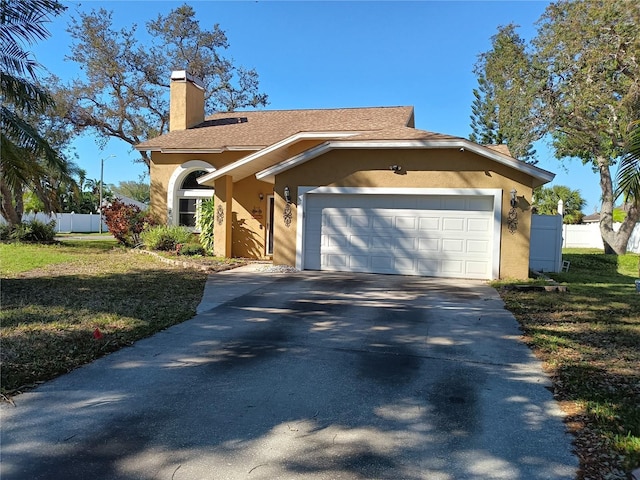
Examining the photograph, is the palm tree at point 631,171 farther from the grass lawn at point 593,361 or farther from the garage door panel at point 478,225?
the garage door panel at point 478,225

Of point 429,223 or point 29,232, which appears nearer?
point 429,223

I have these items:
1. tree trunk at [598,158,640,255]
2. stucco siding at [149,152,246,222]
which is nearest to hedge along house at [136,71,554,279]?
stucco siding at [149,152,246,222]

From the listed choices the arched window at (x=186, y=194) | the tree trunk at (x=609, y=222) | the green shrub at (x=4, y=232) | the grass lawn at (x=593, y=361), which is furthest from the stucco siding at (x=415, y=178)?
the tree trunk at (x=609, y=222)

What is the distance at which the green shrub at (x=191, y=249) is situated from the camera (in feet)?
51.6

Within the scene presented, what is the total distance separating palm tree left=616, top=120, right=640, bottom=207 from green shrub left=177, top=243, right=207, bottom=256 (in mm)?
12535

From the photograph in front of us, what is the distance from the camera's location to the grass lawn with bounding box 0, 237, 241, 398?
16.6 feet

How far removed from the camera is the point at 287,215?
13.3 m

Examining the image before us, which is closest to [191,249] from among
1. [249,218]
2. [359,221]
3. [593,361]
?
[249,218]

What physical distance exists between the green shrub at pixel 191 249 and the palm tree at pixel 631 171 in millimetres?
12535

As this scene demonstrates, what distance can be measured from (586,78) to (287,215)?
14.6 metres

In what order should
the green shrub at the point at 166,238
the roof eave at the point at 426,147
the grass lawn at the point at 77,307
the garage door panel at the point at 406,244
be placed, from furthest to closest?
the green shrub at the point at 166,238 → the garage door panel at the point at 406,244 → the roof eave at the point at 426,147 → the grass lawn at the point at 77,307

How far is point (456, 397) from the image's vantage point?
433 centimetres

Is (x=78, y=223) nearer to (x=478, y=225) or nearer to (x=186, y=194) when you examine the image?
(x=186, y=194)

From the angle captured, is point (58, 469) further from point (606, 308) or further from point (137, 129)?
point (137, 129)
